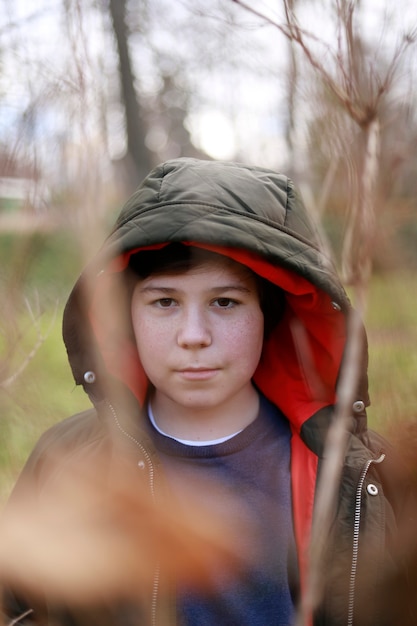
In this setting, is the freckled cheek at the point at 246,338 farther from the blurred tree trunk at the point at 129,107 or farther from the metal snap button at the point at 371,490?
the blurred tree trunk at the point at 129,107

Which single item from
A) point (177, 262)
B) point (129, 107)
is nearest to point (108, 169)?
point (177, 262)

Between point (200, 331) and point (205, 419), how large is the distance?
0.25 meters

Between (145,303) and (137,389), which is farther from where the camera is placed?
(137,389)

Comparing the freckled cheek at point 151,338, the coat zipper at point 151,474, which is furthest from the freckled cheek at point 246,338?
the coat zipper at point 151,474

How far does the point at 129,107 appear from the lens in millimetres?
2742

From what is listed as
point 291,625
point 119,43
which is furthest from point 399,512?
point 119,43

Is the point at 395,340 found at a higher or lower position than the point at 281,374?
higher

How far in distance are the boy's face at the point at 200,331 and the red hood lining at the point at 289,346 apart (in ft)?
0.22

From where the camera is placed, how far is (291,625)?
118 cm

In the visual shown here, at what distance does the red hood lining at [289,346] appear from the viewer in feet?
4.09

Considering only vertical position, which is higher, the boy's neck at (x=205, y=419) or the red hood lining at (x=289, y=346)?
the red hood lining at (x=289, y=346)

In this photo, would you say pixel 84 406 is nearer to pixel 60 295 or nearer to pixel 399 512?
pixel 60 295

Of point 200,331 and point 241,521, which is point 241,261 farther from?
point 241,521

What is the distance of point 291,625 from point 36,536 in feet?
1.70
